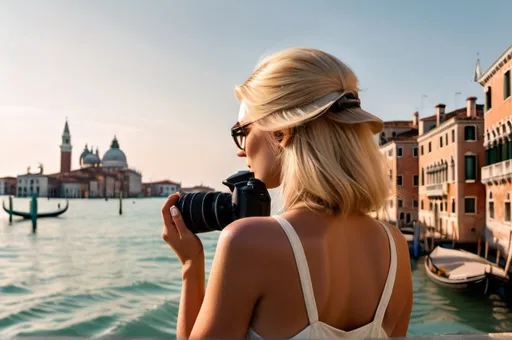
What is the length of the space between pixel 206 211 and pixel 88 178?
7191cm

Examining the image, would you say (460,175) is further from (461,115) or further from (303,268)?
(303,268)

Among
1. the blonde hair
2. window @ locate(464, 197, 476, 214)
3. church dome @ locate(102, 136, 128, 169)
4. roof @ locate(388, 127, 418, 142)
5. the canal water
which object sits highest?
church dome @ locate(102, 136, 128, 169)

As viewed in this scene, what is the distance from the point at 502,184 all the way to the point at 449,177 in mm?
3308

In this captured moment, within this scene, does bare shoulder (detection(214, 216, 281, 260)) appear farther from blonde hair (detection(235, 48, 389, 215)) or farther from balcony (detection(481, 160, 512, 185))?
balcony (detection(481, 160, 512, 185))

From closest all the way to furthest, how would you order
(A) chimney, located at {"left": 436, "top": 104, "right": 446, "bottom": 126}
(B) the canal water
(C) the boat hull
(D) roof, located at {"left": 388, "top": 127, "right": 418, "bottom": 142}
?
1. (B) the canal water
2. (C) the boat hull
3. (A) chimney, located at {"left": 436, "top": 104, "right": 446, "bottom": 126}
4. (D) roof, located at {"left": 388, "top": 127, "right": 418, "bottom": 142}

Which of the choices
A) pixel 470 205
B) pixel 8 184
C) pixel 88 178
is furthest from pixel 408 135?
pixel 8 184

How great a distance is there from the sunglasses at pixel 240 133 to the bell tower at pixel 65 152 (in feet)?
263

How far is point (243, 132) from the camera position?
26.3 inches

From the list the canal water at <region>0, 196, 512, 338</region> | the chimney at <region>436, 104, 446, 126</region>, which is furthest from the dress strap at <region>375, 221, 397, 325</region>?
the chimney at <region>436, 104, 446, 126</region>

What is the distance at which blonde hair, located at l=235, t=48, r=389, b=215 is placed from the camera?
1.90 ft

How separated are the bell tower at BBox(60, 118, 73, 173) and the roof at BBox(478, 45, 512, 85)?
73.2 meters

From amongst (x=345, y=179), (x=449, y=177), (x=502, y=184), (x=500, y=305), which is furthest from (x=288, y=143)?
(x=449, y=177)

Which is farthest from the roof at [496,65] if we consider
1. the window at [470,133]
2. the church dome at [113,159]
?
the church dome at [113,159]

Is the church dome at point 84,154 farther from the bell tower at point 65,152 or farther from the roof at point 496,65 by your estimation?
the roof at point 496,65
